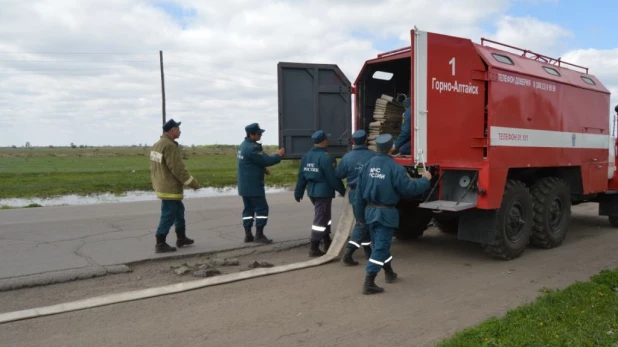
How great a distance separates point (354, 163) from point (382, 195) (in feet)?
4.83

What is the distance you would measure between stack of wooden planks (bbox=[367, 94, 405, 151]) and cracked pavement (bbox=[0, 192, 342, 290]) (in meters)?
2.26

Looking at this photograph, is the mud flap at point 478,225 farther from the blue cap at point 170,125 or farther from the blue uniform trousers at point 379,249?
the blue cap at point 170,125

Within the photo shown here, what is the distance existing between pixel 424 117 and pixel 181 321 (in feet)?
12.8

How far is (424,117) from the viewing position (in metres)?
6.43

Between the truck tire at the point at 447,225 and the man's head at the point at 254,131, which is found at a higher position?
the man's head at the point at 254,131

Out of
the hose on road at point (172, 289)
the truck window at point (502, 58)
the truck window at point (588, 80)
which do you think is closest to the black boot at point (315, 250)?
the hose on road at point (172, 289)

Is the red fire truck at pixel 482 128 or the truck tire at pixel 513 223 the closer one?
the red fire truck at pixel 482 128

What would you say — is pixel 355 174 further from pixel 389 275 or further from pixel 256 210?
pixel 256 210

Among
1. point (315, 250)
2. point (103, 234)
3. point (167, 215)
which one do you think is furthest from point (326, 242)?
point (103, 234)

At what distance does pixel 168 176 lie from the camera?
7195 millimetres

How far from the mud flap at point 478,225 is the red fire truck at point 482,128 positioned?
0.01 meters

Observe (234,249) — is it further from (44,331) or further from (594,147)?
(594,147)

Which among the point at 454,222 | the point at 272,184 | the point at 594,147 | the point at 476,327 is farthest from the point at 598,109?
the point at 272,184

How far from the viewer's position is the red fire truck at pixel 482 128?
6531 mm
